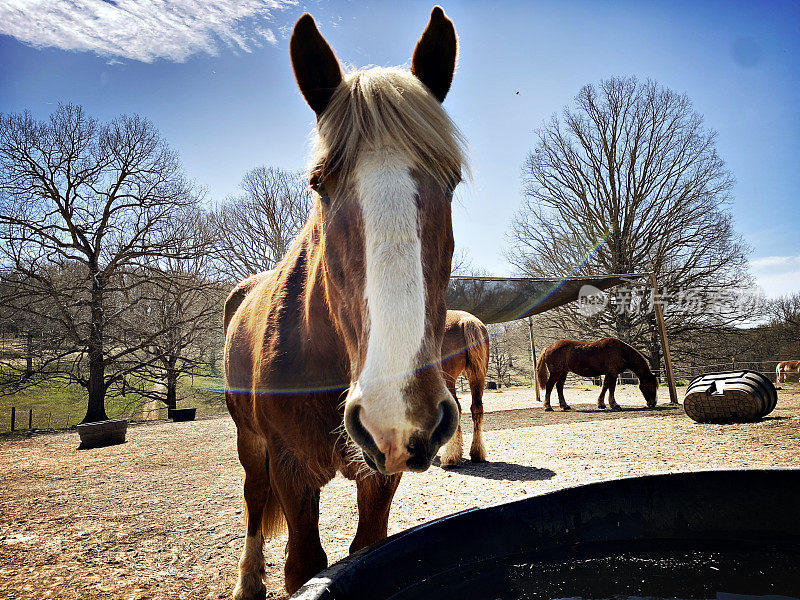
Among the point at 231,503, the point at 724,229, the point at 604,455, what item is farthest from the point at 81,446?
the point at 724,229

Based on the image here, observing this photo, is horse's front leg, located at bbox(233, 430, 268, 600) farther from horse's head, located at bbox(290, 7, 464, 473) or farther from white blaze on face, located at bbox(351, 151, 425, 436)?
white blaze on face, located at bbox(351, 151, 425, 436)

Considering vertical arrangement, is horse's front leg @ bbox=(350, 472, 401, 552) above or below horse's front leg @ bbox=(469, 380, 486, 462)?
above

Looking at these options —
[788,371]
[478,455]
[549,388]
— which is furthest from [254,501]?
[788,371]

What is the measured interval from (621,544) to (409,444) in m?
1.03

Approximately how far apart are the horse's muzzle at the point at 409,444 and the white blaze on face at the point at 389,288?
29mm

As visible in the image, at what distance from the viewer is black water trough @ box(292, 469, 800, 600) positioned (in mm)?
1238

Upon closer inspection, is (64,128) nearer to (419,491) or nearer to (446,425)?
(419,491)

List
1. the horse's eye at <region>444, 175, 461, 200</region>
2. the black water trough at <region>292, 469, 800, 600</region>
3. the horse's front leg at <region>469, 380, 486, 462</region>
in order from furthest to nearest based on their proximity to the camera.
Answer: the horse's front leg at <region>469, 380, 486, 462</region> < the horse's eye at <region>444, 175, 461, 200</region> < the black water trough at <region>292, 469, 800, 600</region>

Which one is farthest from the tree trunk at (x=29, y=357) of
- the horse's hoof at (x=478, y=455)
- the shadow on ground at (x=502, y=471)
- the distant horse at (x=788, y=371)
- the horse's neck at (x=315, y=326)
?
the distant horse at (x=788, y=371)

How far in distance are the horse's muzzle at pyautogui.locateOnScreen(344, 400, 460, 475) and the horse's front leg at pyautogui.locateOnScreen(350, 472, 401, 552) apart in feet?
2.23

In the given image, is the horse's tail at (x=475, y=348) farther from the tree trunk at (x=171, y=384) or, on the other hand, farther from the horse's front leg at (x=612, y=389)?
the tree trunk at (x=171, y=384)

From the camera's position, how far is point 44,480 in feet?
20.7

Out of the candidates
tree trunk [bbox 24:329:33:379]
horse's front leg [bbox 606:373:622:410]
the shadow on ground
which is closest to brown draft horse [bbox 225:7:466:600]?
the shadow on ground

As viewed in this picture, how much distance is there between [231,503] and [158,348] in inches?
513
